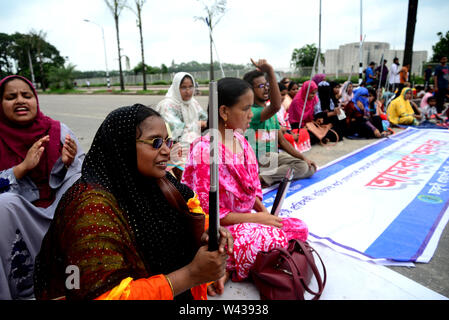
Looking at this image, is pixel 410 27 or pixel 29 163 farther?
pixel 410 27

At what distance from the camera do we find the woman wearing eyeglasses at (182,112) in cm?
398

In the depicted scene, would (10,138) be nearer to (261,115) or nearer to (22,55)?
(261,115)

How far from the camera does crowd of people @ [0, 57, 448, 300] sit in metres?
0.98

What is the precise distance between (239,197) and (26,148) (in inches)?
62.5

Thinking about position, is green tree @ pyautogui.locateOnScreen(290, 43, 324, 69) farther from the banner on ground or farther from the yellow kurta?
the banner on ground

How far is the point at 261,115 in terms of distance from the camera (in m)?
3.26

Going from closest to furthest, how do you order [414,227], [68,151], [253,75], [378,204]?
[68,151], [414,227], [378,204], [253,75]

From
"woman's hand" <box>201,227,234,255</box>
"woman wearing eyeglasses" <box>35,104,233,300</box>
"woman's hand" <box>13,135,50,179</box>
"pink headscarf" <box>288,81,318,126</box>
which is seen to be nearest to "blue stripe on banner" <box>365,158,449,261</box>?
"woman's hand" <box>201,227,234,255</box>

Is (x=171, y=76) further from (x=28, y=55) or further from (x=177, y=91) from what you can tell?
(x=177, y=91)

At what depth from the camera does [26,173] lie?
1.87m

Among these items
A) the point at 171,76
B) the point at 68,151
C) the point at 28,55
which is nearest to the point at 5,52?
the point at 28,55

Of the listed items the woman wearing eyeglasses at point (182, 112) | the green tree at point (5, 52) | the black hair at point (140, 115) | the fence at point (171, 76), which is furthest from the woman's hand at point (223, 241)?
the green tree at point (5, 52)

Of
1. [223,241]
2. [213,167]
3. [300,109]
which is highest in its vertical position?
[213,167]

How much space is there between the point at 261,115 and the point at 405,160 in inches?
111
